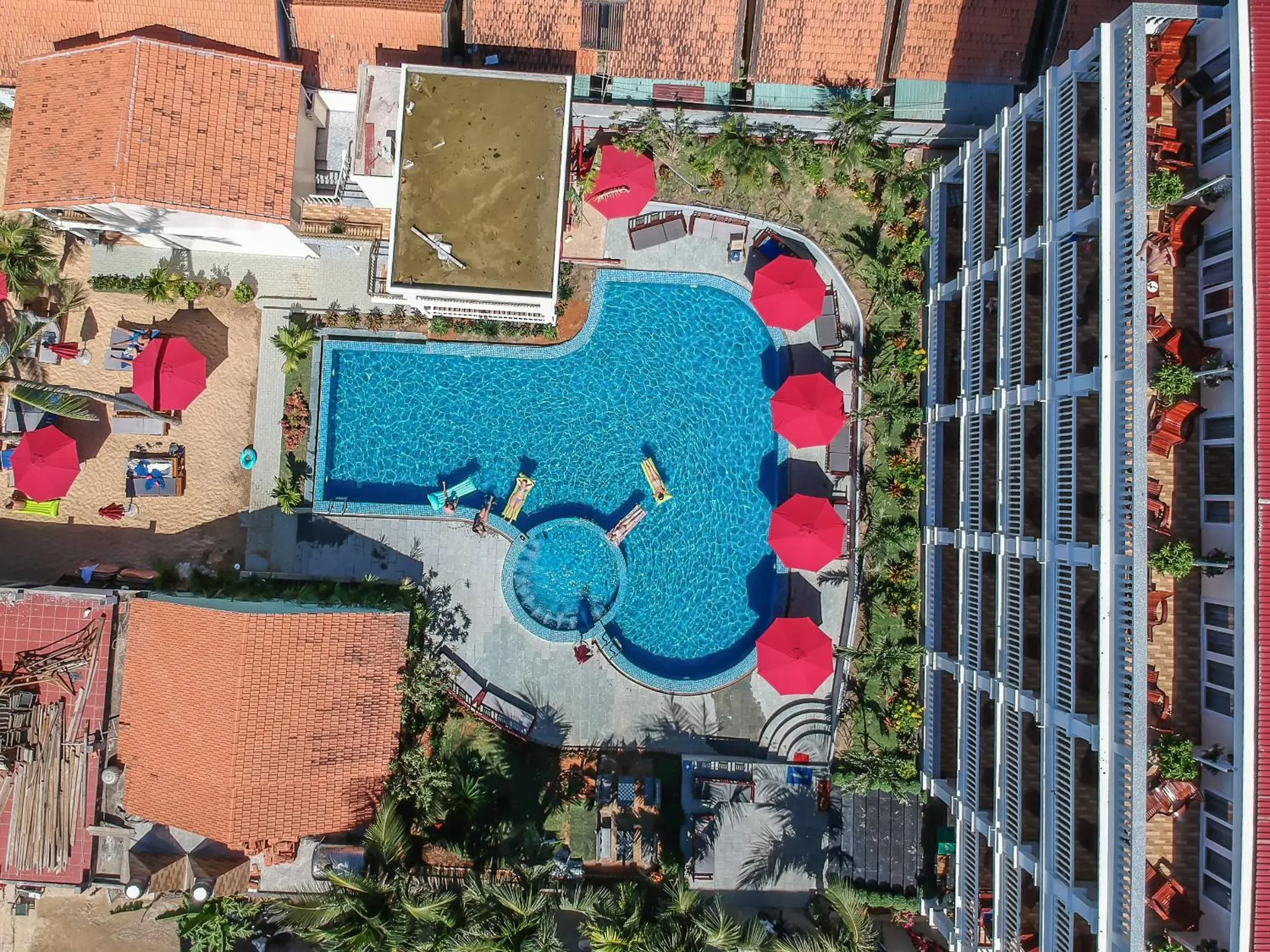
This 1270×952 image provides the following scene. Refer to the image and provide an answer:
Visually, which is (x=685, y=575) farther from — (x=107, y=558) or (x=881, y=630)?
(x=107, y=558)

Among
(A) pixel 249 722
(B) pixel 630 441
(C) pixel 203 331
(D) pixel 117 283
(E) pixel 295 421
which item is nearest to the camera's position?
(A) pixel 249 722

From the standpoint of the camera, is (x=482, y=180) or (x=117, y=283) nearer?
(x=482, y=180)

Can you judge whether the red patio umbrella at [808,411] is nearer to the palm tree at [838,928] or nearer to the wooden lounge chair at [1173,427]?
the wooden lounge chair at [1173,427]

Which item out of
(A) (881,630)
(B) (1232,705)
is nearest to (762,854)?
(A) (881,630)

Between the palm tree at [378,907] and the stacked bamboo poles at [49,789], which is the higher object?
the stacked bamboo poles at [49,789]

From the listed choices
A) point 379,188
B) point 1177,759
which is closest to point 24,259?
point 379,188

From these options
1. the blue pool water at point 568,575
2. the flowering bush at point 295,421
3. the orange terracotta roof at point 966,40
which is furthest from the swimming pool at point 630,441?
the orange terracotta roof at point 966,40

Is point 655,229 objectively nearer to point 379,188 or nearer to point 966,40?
point 379,188
